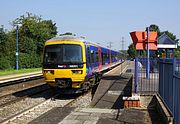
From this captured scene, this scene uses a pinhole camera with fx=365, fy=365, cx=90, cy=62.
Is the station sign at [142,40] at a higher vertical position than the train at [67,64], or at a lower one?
higher

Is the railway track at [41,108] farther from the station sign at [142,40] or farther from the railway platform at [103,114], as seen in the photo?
the station sign at [142,40]

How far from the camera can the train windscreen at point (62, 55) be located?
1705 centimetres

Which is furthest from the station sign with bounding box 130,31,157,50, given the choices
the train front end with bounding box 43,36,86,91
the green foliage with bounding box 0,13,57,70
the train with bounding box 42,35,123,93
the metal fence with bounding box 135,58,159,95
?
the green foliage with bounding box 0,13,57,70

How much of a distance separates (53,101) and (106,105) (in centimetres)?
286

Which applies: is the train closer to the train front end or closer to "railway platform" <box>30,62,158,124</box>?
the train front end

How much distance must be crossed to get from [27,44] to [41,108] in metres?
40.7

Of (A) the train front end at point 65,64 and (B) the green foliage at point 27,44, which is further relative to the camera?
(B) the green foliage at point 27,44

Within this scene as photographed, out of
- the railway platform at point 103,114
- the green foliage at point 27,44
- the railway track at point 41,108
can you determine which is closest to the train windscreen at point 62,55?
the railway track at point 41,108

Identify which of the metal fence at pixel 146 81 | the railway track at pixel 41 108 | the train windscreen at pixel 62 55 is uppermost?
the train windscreen at pixel 62 55

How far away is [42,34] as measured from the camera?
193ft

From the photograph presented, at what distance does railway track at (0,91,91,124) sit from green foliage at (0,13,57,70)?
24620 millimetres

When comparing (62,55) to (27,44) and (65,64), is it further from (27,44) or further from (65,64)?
(27,44)

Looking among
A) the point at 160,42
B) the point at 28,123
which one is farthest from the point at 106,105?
the point at 160,42

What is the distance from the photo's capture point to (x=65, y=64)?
16.9 meters
